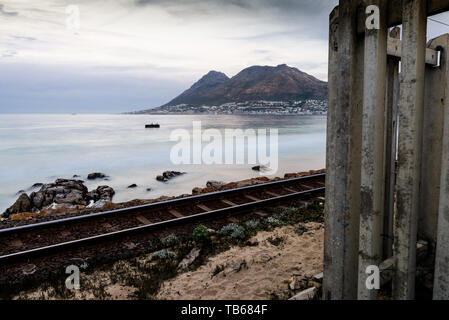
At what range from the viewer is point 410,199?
8.77 feet

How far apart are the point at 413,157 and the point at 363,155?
0.43 meters

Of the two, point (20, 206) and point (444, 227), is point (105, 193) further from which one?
point (444, 227)

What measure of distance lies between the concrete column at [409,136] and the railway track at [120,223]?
18.5 ft

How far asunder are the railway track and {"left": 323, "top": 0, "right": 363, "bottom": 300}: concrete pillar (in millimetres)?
4898

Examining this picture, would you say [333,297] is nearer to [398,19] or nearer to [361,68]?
[361,68]

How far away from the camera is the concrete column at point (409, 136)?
2555 millimetres

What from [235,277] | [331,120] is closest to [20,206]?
[235,277]

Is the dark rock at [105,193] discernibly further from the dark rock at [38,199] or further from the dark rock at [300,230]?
the dark rock at [300,230]

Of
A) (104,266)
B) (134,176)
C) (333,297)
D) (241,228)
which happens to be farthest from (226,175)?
(333,297)

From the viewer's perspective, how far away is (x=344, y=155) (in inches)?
129

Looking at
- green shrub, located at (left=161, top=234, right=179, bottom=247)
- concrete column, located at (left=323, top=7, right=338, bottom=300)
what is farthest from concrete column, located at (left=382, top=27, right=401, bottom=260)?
green shrub, located at (left=161, top=234, right=179, bottom=247)

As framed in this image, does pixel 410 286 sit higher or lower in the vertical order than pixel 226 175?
higher

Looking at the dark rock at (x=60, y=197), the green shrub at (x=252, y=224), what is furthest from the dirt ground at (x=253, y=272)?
the dark rock at (x=60, y=197)

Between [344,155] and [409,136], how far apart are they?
0.73 meters
